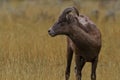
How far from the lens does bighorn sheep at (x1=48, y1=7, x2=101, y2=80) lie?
1091 centimetres

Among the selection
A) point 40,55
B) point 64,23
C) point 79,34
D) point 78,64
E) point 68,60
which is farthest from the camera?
point 40,55

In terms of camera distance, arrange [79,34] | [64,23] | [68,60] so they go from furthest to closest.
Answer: [68,60] → [79,34] → [64,23]

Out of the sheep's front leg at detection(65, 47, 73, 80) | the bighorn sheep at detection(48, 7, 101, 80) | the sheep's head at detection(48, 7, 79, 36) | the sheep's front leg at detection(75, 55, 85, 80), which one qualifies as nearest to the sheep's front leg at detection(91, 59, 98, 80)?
the bighorn sheep at detection(48, 7, 101, 80)

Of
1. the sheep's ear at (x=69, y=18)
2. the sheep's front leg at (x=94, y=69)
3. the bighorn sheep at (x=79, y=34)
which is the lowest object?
the sheep's front leg at (x=94, y=69)

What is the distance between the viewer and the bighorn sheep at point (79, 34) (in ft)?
35.8

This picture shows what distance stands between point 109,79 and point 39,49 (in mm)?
3054

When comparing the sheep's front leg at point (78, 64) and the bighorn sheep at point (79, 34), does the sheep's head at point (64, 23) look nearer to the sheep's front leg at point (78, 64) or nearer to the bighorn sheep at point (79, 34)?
the bighorn sheep at point (79, 34)

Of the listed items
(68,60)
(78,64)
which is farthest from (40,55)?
(78,64)

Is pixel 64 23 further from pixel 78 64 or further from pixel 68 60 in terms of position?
pixel 68 60

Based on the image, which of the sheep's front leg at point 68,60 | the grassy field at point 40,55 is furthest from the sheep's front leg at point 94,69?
the sheep's front leg at point 68,60

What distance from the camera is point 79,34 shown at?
36.2 feet

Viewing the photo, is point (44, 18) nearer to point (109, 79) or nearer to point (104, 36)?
point (104, 36)

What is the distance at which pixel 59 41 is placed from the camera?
15.5 m

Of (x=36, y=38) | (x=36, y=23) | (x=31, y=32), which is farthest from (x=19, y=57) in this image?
(x=36, y=23)
